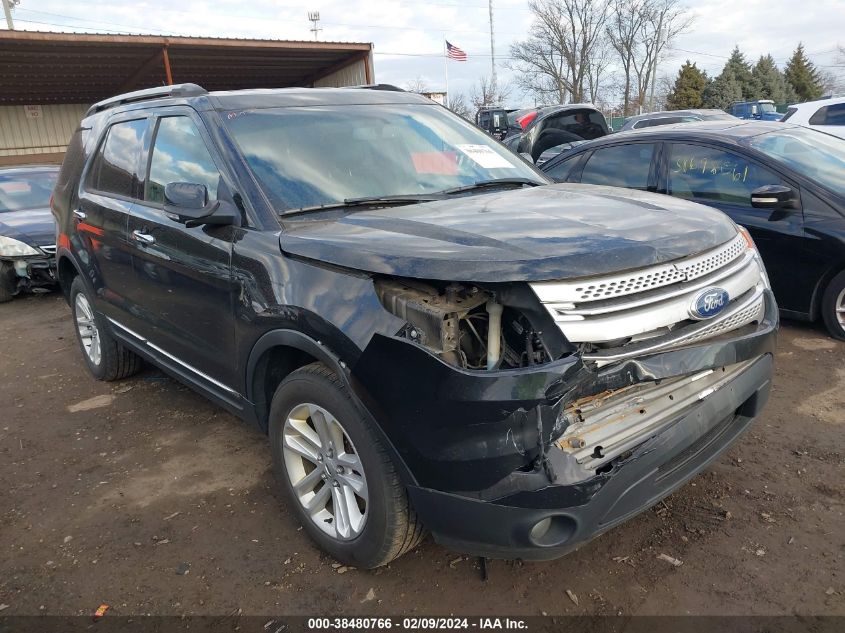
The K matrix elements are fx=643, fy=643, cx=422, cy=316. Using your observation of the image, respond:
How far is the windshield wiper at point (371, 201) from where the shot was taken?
2814mm

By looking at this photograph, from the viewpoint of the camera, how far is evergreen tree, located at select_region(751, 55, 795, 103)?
4438 centimetres

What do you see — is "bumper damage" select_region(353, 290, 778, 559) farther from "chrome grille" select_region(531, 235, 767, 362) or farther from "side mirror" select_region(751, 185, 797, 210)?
"side mirror" select_region(751, 185, 797, 210)

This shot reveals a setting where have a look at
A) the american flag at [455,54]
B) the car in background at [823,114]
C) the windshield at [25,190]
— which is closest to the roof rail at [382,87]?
the windshield at [25,190]

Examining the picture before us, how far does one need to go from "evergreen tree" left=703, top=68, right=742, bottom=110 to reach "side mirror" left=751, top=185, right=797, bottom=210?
43.9 metres

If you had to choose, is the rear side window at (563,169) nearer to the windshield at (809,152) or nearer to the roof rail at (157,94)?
the windshield at (809,152)

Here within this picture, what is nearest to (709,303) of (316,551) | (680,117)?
(316,551)

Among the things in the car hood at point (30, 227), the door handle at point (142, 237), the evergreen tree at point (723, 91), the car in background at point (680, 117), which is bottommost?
the car hood at point (30, 227)

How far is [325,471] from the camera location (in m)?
2.62

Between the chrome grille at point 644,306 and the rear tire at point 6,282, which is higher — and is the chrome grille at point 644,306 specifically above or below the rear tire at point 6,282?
above

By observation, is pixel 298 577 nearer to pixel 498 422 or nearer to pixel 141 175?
pixel 498 422

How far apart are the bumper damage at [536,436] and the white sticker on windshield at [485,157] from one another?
168 cm

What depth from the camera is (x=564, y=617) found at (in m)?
2.33

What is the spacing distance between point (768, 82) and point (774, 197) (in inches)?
1891

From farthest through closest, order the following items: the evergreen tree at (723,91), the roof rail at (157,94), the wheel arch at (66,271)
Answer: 1. the evergreen tree at (723,91)
2. the wheel arch at (66,271)
3. the roof rail at (157,94)
